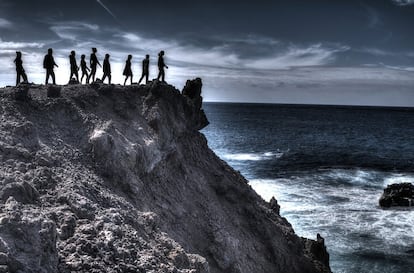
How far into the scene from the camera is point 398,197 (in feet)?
133

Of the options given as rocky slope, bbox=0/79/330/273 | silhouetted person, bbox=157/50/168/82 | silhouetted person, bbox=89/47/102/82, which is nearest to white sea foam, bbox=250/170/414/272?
rocky slope, bbox=0/79/330/273

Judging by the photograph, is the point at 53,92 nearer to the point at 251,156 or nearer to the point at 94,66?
the point at 94,66

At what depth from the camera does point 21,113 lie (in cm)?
1345

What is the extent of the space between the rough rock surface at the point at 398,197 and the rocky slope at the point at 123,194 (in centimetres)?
2171

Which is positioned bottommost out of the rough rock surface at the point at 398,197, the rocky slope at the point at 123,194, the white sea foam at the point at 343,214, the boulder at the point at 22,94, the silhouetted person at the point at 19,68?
the white sea foam at the point at 343,214

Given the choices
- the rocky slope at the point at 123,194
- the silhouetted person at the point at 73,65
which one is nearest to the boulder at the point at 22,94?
the rocky slope at the point at 123,194

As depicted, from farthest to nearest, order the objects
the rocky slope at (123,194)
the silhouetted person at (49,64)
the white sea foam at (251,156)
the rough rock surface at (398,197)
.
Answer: the white sea foam at (251,156) < the rough rock surface at (398,197) < the silhouetted person at (49,64) < the rocky slope at (123,194)

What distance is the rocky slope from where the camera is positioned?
925 cm

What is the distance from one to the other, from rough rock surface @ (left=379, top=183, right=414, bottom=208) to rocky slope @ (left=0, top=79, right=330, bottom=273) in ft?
71.2

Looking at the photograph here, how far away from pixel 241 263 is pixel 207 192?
3.31m

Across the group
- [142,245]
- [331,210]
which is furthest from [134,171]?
[331,210]

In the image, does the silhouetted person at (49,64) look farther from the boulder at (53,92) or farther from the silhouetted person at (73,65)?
the boulder at (53,92)

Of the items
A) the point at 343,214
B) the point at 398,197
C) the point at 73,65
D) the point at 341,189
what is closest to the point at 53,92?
the point at 73,65

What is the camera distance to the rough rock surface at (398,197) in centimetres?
3978
